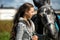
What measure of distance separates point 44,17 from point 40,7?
182mm

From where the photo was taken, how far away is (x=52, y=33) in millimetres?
3326

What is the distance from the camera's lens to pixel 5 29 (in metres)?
4.02

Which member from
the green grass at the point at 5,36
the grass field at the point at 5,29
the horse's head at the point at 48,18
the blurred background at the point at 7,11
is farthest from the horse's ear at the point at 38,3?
the green grass at the point at 5,36

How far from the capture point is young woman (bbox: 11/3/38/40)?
7.02 ft

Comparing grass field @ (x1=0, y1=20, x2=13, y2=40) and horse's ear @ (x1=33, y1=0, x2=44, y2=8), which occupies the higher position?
horse's ear @ (x1=33, y1=0, x2=44, y2=8)

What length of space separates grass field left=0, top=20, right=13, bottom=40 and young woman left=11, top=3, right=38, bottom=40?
172 cm

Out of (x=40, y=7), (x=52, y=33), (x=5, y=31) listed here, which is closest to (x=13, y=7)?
(x=5, y=31)

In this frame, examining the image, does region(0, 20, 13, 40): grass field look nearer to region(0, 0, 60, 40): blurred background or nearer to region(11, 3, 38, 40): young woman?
region(0, 0, 60, 40): blurred background

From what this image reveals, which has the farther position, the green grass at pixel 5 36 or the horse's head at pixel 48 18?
the green grass at pixel 5 36

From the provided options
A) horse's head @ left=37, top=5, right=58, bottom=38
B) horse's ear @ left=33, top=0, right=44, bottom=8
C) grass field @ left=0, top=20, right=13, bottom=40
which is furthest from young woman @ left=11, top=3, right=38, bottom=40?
grass field @ left=0, top=20, right=13, bottom=40

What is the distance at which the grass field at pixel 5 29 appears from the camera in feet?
13.0

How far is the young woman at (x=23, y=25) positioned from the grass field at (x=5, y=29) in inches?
67.8

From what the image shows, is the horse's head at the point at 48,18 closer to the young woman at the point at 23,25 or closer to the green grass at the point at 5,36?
the green grass at the point at 5,36

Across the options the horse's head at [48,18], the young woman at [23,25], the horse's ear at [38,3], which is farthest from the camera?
the horse's ear at [38,3]
